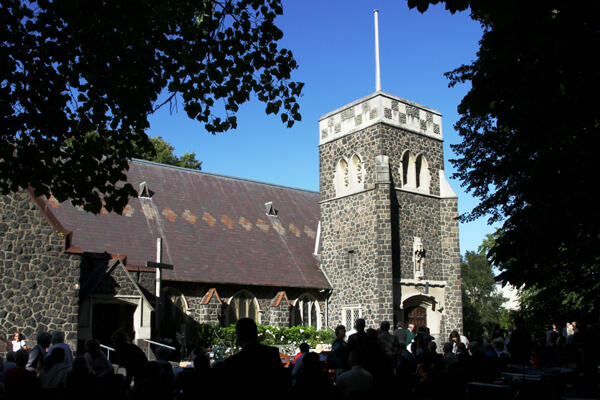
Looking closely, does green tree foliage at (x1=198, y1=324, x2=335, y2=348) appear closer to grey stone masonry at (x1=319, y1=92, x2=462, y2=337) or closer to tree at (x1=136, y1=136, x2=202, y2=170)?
grey stone masonry at (x1=319, y1=92, x2=462, y2=337)

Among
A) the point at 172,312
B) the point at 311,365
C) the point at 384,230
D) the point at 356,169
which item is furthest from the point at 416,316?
the point at 311,365

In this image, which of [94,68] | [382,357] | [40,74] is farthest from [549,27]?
[40,74]

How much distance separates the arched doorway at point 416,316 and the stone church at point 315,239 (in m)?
0.04

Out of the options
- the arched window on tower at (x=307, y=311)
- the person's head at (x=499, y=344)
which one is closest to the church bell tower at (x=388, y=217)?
the arched window on tower at (x=307, y=311)

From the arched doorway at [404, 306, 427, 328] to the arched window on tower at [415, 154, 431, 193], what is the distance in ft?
16.4

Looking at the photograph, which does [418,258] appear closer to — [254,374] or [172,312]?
[172,312]

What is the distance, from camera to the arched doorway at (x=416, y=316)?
22.8 meters

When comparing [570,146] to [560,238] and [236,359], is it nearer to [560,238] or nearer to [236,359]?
[560,238]

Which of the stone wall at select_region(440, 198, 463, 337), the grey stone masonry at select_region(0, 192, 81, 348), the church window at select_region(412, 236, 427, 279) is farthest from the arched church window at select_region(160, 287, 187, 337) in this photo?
the stone wall at select_region(440, 198, 463, 337)

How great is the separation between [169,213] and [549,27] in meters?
19.8

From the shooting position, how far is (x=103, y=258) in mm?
17234

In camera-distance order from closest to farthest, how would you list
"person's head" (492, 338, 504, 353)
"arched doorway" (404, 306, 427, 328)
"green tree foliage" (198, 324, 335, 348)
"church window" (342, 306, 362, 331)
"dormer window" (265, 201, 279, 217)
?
"person's head" (492, 338, 504, 353)
"green tree foliage" (198, 324, 335, 348)
"church window" (342, 306, 362, 331)
"arched doorway" (404, 306, 427, 328)
"dormer window" (265, 201, 279, 217)

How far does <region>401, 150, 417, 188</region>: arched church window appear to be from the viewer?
23953 millimetres

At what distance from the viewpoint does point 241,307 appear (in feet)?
71.4
